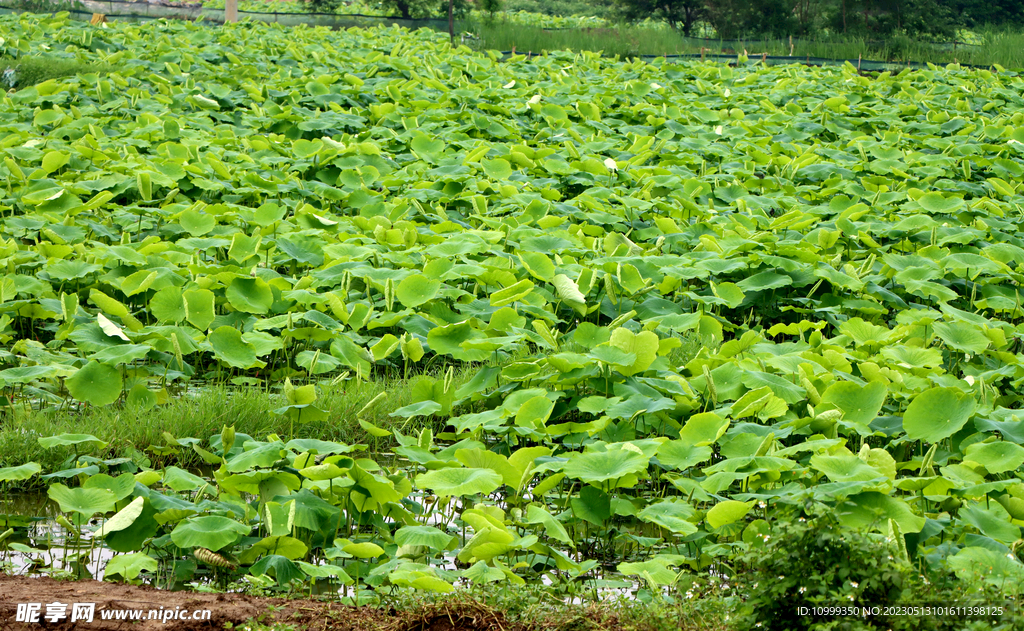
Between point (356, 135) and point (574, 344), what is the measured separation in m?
3.28

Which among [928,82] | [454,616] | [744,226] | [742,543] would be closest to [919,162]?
[744,226]

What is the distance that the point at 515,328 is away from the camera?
2969 mm

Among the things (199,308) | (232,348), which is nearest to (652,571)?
(232,348)

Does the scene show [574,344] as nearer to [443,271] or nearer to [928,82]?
[443,271]

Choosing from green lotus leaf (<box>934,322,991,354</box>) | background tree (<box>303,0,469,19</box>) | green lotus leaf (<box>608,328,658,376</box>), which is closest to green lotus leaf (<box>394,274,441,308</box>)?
green lotus leaf (<box>608,328,658,376</box>)

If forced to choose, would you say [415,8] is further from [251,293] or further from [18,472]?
[18,472]

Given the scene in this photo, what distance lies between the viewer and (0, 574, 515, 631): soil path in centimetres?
160

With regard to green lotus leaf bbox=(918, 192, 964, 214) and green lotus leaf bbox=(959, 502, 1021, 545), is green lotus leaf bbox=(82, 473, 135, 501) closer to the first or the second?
green lotus leaf bbox=(959, 502, 1021, 545)

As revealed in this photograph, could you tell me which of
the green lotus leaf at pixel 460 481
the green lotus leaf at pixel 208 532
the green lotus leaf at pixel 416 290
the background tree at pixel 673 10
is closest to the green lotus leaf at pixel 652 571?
the green lotus leaf at pixel 460 481

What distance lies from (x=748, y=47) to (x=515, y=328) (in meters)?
10.5

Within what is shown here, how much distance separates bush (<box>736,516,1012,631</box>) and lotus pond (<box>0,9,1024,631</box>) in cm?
3

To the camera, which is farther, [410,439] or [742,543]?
[410,439]

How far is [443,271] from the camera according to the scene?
333 cm

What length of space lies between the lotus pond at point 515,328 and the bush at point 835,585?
0.03 m
